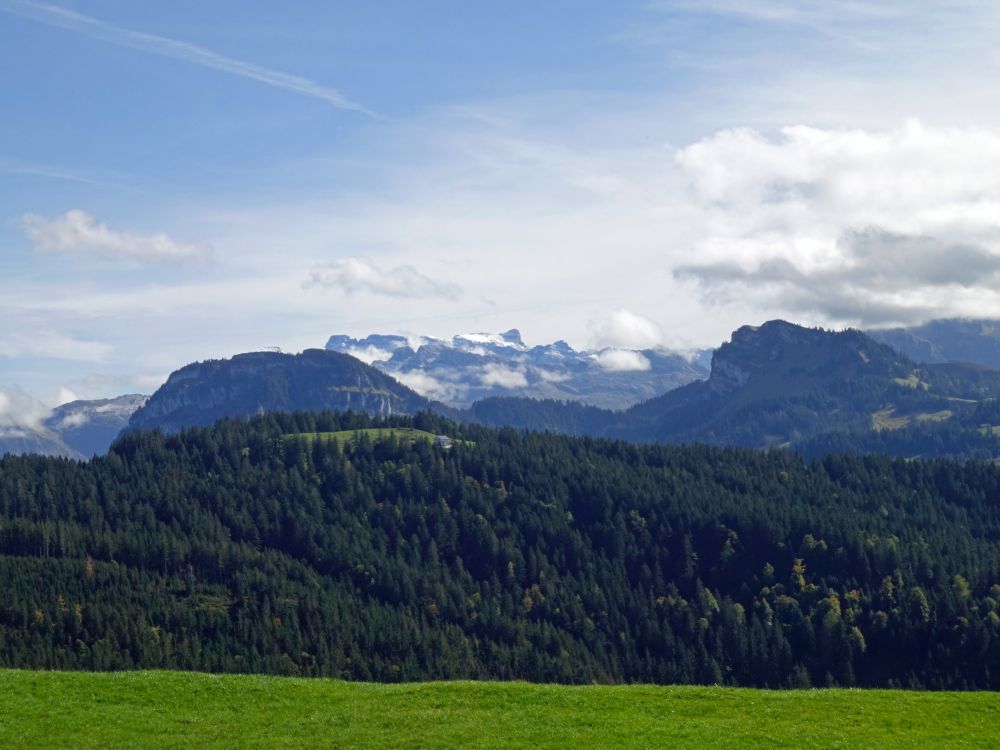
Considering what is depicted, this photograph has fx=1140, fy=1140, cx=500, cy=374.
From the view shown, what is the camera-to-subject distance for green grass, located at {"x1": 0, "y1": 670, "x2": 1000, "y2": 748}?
7956 centimetres

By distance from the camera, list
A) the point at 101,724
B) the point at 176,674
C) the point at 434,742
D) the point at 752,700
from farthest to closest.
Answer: the point at 176,674 → the point at 752,700 → the point at 101,724 → the point at 434,742

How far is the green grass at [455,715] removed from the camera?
79562 mm

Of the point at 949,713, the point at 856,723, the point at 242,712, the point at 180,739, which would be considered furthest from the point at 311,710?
the point at 949,713

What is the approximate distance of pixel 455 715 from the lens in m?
85.0

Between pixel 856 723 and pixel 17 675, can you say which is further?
pixel 17 675

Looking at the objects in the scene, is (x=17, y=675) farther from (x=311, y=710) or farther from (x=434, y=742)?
(x=434, y=742)

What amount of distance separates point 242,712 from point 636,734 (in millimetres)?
29936

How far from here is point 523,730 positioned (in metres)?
81.4

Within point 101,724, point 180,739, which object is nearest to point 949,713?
point 180,739

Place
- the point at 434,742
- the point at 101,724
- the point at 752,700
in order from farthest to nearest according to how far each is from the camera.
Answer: the point at 752,700 < the point at 101,724 < the point at 434,742

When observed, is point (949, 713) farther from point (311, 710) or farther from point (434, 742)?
point (311, 710)

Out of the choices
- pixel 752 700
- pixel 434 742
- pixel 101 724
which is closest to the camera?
pixel 434 742

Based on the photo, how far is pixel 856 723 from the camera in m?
84.1

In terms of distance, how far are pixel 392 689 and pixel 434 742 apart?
1605cm
